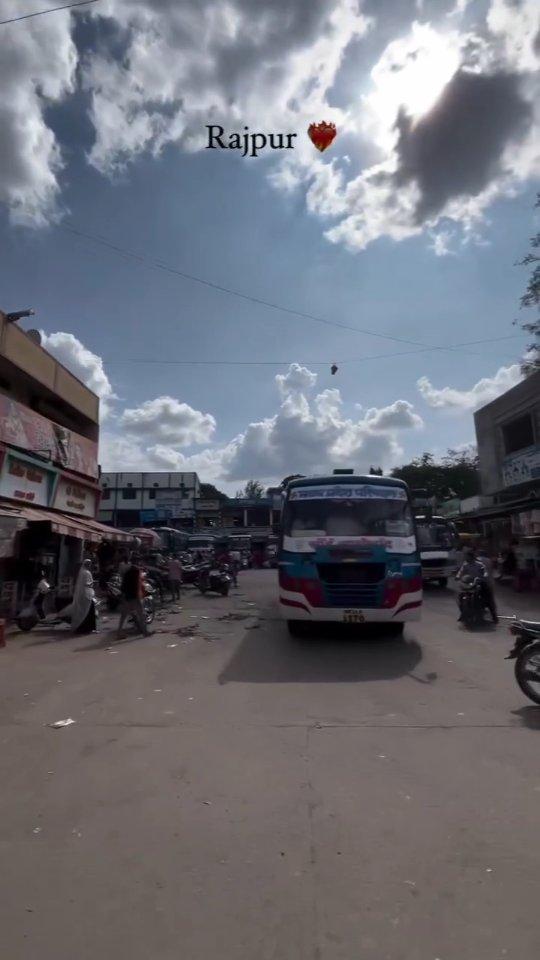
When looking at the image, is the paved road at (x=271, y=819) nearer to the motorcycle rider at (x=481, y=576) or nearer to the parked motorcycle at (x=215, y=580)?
the motorcycle rider at (x=481, y=576)

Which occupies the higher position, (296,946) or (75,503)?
(75,503)

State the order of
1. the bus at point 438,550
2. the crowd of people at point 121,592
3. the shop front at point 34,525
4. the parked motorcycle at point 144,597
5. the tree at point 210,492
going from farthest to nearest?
the tree at point 210,492
the bus at point 438,550
the shop front at point 34,525
the parked motorcycle at point 144,597
the crowd of people at point 121,592

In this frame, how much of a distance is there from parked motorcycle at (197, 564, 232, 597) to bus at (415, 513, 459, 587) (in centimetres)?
684

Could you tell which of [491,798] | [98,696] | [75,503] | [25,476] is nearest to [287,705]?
[98,696]

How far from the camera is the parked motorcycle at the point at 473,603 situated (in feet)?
Answer: 45.3

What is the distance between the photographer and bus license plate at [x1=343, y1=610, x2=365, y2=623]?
10734mm

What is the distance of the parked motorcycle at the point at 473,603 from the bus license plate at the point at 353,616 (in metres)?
4.14

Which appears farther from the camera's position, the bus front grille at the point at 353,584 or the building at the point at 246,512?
the building at the point at 246,512

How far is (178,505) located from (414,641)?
6400cm

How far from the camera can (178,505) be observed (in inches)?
2933

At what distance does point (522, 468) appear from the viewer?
26.4 metres

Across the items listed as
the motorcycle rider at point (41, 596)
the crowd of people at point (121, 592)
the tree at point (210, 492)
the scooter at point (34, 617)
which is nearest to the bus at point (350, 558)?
the crowd of people at point (121, 592)

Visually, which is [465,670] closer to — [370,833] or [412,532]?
[412,532]

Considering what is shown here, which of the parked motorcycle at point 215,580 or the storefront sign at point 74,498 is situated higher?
the storefront sign at point 74,498
